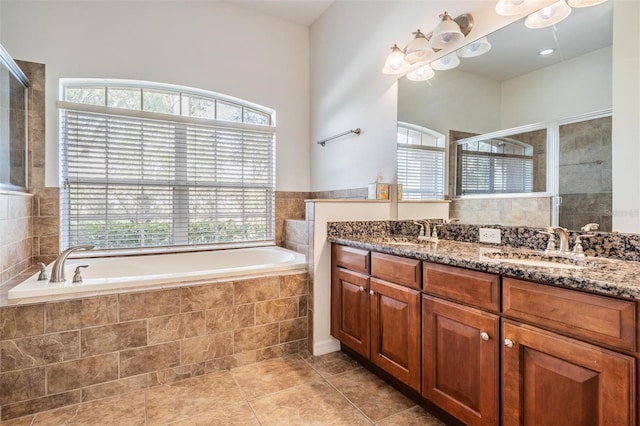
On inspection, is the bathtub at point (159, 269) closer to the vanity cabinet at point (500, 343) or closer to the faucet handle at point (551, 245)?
the vanity cabinet at point (500, 343)

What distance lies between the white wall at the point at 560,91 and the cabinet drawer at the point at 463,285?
0.96 m

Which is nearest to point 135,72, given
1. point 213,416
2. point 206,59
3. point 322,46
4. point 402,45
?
point 206,59

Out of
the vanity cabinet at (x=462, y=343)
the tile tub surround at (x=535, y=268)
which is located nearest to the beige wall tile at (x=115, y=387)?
the tile tub surround at (x=535, y=268)

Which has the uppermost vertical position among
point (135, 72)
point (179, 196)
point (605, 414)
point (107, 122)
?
point (135, 72)

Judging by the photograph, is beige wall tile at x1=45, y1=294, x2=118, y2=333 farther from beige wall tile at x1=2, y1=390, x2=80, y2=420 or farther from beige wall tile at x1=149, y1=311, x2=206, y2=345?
beige wall tile at x1=2, y1=390, x2=80, y2=420

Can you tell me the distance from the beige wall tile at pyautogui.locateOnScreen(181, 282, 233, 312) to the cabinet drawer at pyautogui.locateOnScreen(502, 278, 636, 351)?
5.34 feet

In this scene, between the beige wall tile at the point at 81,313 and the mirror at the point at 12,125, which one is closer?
the beige wall tile at the point at 81,313

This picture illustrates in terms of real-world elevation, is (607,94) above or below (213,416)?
above

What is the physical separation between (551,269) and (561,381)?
1.22 ft

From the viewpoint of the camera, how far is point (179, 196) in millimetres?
3209

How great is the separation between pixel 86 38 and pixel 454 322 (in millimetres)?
3541

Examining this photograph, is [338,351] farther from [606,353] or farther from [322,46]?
[322,46]

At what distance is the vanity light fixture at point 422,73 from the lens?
2.37 m

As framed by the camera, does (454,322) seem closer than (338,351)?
Yes
